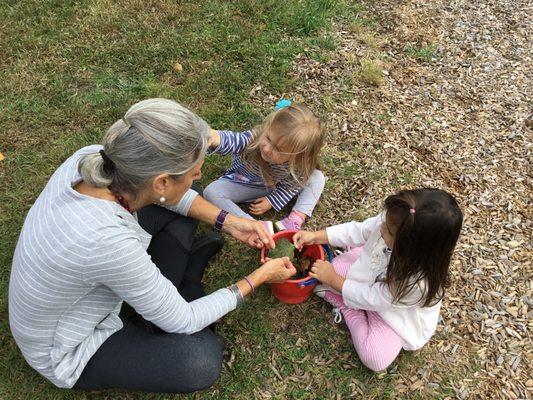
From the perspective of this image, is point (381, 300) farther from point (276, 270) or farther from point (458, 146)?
point (458, 146)

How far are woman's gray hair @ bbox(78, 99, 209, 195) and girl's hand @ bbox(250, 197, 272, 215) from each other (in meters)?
1.47

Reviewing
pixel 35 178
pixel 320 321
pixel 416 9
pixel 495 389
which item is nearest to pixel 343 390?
pixel 320 321

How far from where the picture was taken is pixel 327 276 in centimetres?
290

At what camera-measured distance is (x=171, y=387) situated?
248 centimetres

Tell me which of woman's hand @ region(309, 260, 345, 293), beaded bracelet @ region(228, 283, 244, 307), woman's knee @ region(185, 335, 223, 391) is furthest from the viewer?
woman's hand @ region(309, 260, 345, 293)

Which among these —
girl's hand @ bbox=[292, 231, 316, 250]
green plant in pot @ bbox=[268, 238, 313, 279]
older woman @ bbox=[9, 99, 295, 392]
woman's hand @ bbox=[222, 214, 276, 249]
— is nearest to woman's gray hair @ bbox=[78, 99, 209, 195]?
older woman @ bbox=[9, 99, 295, 392]

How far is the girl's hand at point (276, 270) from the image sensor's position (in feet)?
8.91

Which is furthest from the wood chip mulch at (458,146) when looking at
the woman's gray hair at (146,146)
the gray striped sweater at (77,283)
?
the woman's gray hair at (146,146)

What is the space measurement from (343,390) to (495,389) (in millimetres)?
942

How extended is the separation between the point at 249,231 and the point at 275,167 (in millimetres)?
607

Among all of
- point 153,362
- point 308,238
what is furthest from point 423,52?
point 153,362

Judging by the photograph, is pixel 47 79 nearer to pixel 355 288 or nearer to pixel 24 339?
pixel 24 339

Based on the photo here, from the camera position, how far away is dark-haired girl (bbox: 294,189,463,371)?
2316mm

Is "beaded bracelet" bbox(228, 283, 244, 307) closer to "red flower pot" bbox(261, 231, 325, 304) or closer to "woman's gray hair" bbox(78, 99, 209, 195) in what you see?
"red flower pot" bbox(261, 231, 325, 304)
